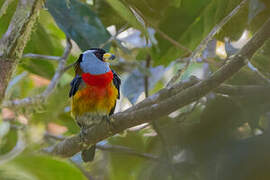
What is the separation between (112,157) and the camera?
1.68 meters

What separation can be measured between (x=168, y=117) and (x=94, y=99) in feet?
3.42

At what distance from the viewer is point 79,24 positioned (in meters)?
2.37

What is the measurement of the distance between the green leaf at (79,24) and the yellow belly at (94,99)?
Answer: 0.74 metres

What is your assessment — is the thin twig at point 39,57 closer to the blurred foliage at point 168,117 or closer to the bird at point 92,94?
the blurred foliage at point 168,117

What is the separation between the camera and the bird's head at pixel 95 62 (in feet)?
10.2

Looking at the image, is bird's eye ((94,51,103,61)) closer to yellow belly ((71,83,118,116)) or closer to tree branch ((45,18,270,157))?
yellow belly ((71,83,118,116))

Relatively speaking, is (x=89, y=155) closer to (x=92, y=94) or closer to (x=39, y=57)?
(x=92, y=94)

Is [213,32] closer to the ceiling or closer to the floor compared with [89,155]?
closer to the ceiling

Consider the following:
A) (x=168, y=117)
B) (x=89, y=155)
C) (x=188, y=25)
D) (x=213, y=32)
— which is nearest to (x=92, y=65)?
(x=89, y=155)

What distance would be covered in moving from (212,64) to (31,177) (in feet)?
6.60

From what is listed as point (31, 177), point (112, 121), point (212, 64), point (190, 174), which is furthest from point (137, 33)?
point (31, 177)

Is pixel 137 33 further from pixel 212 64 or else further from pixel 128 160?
pixel 128 160

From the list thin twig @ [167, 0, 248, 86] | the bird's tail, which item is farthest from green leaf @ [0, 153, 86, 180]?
the bird's tail

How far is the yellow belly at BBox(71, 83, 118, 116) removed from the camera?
9.89 feet
